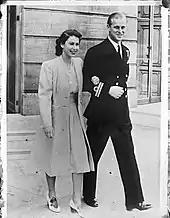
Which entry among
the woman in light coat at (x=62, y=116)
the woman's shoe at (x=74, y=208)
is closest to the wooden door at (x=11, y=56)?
the woman in light coat at (x=62, y=116)

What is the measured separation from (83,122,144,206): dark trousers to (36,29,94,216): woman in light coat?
0.03 meters

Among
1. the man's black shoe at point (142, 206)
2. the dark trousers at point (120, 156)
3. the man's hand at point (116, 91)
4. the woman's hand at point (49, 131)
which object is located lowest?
the man's black shoe at point (142, 206)

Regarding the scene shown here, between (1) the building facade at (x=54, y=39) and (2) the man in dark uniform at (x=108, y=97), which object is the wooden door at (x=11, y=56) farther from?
(2) the man in dark uniform at (x=108, y=97)

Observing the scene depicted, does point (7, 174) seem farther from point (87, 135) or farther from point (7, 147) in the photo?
point (87, 135)

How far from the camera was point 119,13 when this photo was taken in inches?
60.5

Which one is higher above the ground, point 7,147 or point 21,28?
point 21,28

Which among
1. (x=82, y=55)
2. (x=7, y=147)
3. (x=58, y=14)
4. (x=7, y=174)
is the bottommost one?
(x=7, y=174)

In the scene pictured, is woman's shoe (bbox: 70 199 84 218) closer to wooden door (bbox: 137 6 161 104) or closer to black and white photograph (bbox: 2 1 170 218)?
black and white photograph (bbox: 2 1 170 218)

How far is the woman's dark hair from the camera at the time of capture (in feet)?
4.94

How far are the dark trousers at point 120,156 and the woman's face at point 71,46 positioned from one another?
27 cm

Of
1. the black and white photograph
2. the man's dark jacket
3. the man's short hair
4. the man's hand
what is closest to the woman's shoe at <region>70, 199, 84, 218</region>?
the black and white photograph

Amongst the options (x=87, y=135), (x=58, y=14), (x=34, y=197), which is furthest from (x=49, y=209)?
(x=58, y=14)

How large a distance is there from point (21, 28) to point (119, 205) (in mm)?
762

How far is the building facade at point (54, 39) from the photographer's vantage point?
150cm
